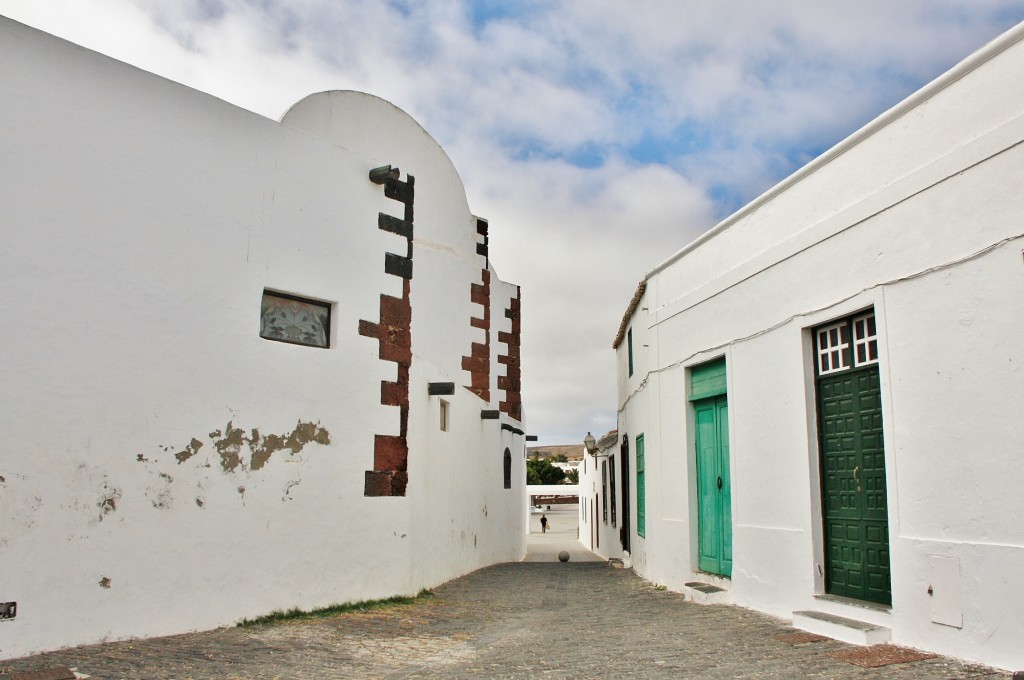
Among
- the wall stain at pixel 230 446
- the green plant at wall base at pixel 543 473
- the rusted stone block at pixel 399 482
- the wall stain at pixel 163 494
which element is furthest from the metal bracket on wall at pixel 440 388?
the green plant at wall base at pixel 543 473

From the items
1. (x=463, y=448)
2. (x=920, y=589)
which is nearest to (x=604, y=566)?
(x=463, y=448)

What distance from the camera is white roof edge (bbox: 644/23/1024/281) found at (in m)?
5.58

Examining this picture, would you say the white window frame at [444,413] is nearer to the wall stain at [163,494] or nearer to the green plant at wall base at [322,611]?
the green plant at wall base at [322,611]

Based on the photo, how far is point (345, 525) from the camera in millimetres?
8172

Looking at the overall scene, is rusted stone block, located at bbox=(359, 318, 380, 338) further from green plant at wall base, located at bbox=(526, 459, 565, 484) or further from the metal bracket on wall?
green plant at wall base, located at bbox=(526, 459, 565, 484)

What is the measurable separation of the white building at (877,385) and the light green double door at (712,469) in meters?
0.03

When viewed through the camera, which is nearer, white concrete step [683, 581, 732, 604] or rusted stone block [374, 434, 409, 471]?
rusted stone block [374, 434, 409, 471]

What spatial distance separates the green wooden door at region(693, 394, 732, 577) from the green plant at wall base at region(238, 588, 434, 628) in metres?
3.36

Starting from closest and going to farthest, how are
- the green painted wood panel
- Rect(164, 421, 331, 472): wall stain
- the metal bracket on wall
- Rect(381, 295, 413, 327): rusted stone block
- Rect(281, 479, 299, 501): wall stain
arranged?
Rect(164, 421, 331, 472): wall stain
Rect(281, 479, 299, 501): wall stain
Rect(381, 295, 413, 327): rusted stone block
the green painted wood panel
the metal bracket on wall

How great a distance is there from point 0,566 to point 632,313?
10247mm

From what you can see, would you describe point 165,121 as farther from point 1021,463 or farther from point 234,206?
point 1021,463

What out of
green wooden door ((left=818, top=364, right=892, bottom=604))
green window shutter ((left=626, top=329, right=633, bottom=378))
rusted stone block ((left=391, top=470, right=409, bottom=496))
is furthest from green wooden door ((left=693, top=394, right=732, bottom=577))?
green window shutter ((left=626, top=329, right=633, bottom=378))

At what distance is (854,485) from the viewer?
273 inches

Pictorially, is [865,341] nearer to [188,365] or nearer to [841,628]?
[841,628]
